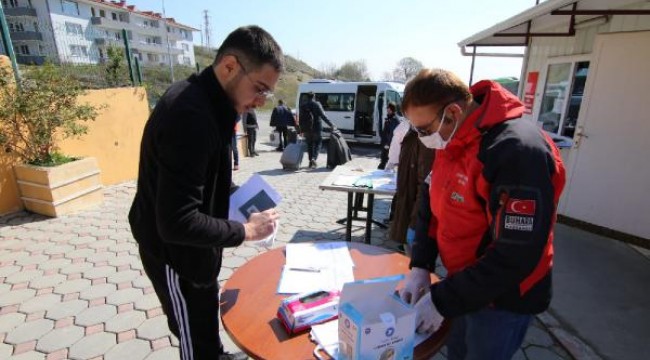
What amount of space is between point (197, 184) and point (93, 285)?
2702mm

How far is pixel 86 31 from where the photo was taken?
613 centimetres

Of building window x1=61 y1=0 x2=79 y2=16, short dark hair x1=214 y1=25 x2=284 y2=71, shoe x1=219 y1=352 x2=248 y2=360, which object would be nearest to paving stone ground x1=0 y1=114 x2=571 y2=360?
shoe x1=219 y1=352 x2=248 y2=360

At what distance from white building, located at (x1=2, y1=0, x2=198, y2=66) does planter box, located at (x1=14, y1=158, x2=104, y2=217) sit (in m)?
1.66

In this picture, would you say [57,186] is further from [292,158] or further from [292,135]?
[292,135]

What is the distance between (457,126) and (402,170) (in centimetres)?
205

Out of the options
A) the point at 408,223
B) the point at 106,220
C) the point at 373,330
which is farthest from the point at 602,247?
the point at 106,220

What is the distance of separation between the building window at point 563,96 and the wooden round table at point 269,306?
432 centimetres

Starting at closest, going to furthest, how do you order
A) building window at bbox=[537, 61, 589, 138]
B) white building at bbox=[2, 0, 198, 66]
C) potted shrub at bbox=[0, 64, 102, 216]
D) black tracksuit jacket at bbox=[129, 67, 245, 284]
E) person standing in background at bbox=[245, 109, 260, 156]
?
1. black tracksuit jacket at bbox=[129, 67, 245, 284]
2. potted shrub at bbox=[0, 64, 102, 216]
3. building window at bbox=[537, 61, 589, 138]
4. white building at bbox=[2, 0, 198, 66]
5. person standing in background at bbox=[245, 109, 260, 156]

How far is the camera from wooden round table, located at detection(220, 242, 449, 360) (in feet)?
3.99

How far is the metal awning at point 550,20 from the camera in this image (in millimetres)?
3311

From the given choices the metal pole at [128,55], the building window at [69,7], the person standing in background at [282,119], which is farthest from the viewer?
the building window at [69,7]

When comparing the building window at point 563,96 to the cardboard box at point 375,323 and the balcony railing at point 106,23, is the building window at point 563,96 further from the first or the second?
the balcony railing at point 106,23

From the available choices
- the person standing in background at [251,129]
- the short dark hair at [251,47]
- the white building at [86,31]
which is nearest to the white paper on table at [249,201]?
the short dark hair at [251,47]

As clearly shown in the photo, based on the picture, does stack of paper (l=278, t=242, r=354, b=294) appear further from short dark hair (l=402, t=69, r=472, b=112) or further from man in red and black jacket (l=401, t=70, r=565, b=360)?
short dark hair (l=402, t=69, r=472, b=112)
